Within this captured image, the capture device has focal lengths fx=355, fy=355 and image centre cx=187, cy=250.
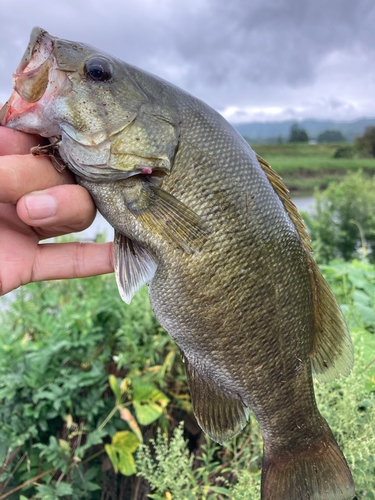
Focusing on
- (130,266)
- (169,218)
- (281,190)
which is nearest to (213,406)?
(130,266)

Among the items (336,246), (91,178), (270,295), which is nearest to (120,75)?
(91,178)

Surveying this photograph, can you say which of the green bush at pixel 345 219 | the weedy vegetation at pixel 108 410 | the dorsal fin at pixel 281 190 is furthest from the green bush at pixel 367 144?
the dorsal fin at pixel 281 190

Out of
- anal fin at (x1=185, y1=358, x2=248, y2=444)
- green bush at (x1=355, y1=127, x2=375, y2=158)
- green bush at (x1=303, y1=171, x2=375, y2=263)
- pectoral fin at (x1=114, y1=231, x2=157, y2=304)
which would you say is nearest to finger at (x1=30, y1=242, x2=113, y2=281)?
pectoral fin at (x1=114, y1=231, x2=157, y2=304)

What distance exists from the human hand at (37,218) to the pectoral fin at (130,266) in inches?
5.4

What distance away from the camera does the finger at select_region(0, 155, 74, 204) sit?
0.96 metres

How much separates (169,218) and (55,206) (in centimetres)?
33

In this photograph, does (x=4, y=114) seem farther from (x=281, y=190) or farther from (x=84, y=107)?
(x=281, y=190)

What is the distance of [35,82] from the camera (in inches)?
36.6

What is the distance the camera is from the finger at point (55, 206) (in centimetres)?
100

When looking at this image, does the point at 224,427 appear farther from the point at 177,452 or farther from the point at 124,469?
the point at 124,469

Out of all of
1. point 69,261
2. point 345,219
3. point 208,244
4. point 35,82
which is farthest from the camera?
point 345,219

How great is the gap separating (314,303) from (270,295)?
21 centimetres

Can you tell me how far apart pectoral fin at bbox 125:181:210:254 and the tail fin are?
0.79m

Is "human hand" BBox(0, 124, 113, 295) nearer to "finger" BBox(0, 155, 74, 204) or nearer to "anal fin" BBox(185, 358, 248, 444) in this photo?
"finger" BBox(0, 155, 74, 204)
